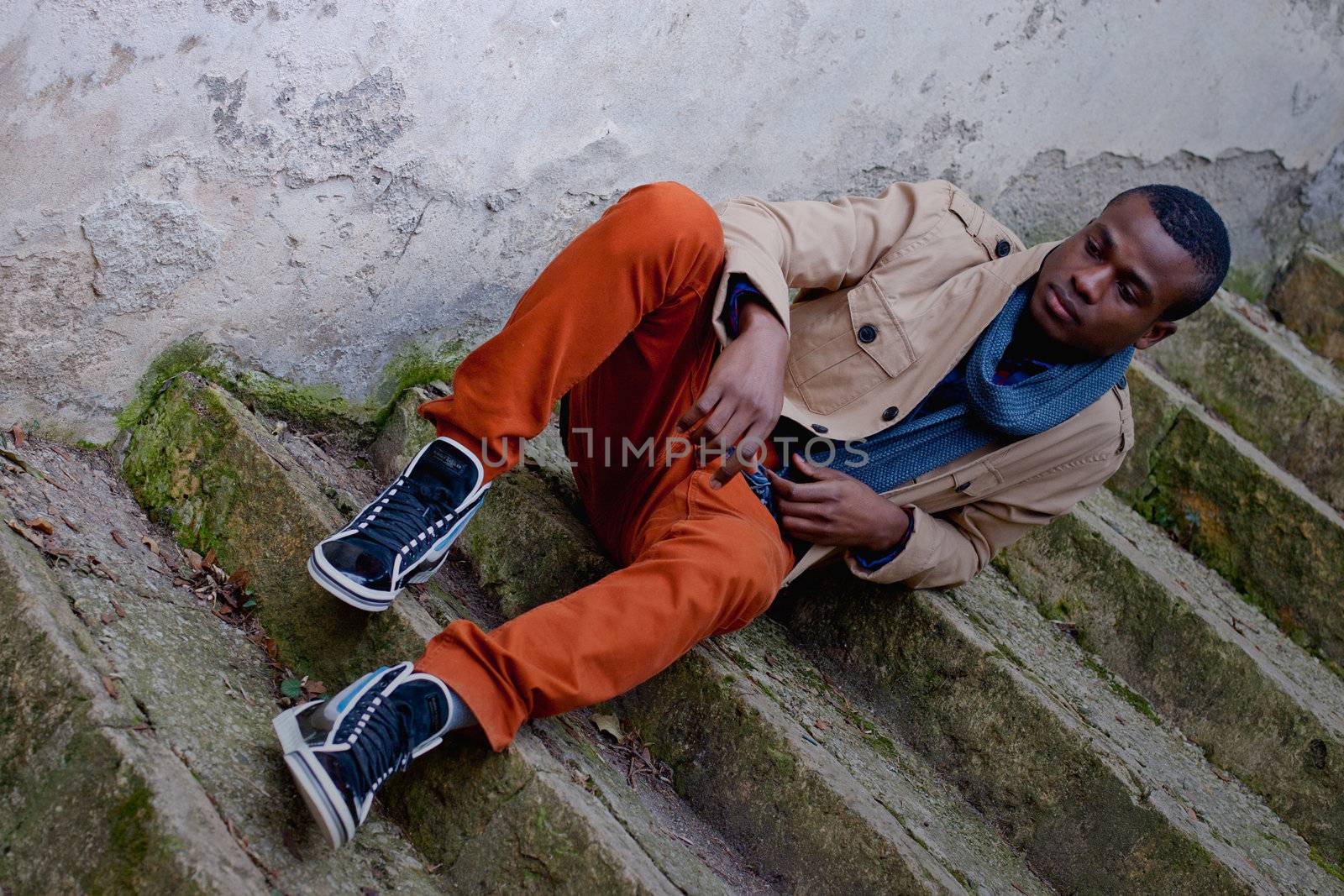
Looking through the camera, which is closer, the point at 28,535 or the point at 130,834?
the point at 130,834

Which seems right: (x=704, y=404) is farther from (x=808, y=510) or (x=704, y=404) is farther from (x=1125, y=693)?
(x=1125, y=693)

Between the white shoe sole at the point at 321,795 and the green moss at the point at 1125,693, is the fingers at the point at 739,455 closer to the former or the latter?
the white shoe sole at the point at 321,795

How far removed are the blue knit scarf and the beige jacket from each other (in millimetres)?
33

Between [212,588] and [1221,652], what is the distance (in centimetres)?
231

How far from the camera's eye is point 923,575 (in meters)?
2.47

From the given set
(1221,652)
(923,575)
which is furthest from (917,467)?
(1221,652)

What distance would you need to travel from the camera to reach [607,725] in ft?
7.13

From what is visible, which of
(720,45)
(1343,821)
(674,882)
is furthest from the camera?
(720,45)

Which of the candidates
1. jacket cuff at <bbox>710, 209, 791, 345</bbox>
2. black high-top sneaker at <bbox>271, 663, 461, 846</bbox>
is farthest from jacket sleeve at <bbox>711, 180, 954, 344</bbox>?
black high-top sneaker at <bbox>271, 663, 461, 846</bbox>

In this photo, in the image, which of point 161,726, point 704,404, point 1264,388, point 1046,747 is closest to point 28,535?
point 161,726

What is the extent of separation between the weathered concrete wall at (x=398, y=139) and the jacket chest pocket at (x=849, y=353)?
0.67 metres

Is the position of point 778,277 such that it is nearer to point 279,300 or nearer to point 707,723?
point 707,723

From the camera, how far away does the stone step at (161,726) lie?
1497mm

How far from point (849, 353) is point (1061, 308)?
444mm
